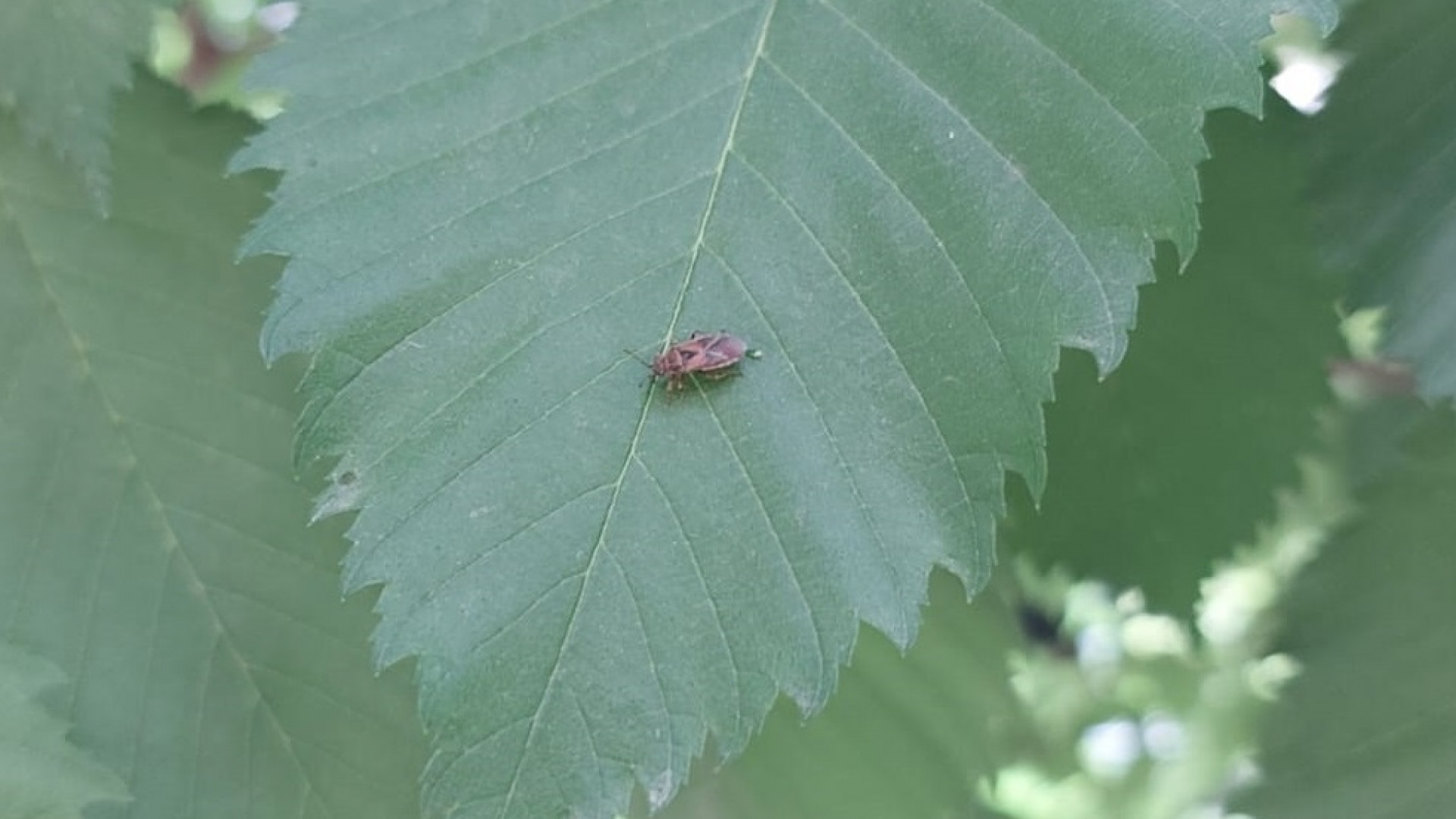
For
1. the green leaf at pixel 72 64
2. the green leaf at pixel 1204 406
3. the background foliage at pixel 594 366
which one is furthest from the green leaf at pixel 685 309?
the green leaf at pixel 1204 406

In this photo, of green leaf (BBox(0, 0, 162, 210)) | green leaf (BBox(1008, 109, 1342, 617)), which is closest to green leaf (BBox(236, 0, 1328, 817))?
green leaf (BBox(0, 0, 162, 210))

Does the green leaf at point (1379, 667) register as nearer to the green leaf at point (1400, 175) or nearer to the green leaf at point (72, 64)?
the green leaf at point (1400, 175)

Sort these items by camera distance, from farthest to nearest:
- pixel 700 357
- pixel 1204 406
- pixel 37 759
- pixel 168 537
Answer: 1. pixel 1204 406
2. pixel 168 537
3. pixel 37 759
4. pixel 700 357

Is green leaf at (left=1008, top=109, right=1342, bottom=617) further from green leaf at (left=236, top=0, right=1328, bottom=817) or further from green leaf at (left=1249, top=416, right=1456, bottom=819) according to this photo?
green leaf at (left=236, top=0, right=1328, bottom=817)

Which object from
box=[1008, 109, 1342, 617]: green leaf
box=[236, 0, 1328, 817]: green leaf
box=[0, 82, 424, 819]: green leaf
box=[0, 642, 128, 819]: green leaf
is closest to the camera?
box=[236, 0, 1328, 817]: green leaf

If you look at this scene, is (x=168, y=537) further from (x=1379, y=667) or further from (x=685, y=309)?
(x=1379, y=667)

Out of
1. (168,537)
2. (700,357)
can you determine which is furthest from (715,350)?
(168,537)
